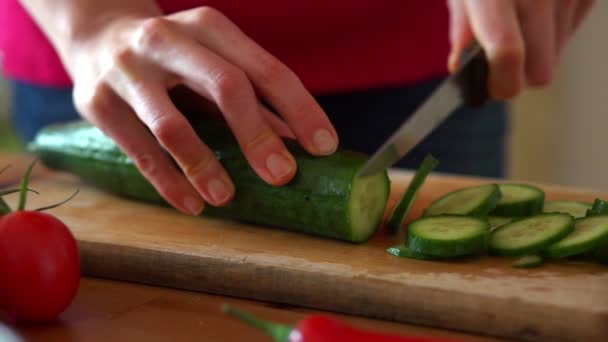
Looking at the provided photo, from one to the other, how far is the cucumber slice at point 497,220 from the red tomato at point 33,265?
3.18 feet

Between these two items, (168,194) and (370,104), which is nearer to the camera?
(168,194)

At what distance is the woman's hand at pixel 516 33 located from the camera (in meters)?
1.99

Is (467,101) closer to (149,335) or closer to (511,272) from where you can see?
(511,272)

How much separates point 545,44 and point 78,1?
4.25 ft

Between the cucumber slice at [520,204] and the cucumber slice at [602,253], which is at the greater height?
the cucumber slice at [602,253]

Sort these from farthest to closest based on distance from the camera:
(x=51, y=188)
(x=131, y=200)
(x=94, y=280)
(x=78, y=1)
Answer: (x=51, y=188) < (x=131, y=200) < (x=78, y=1) < (x=94, y=280)

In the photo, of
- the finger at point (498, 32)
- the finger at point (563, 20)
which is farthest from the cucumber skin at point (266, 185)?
the finger at point (563, 20)

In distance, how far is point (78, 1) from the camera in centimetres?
214

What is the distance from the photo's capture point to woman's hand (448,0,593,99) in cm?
199

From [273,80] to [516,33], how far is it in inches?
25.8

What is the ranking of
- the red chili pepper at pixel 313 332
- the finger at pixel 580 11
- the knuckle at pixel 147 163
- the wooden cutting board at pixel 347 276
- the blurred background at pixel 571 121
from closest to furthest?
the red chili pepper at pixel 313 332 < the wooden cutting board at pixel 347 276 < the knuckle at pixel 147 163 < the finger at pixel 580 11 < the blurred background at pixel 571 121

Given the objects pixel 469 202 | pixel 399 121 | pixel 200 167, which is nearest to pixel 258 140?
pixel 200 167

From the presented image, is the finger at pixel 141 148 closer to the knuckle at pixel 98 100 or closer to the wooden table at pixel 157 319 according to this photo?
the knuckle at pixel 98 100

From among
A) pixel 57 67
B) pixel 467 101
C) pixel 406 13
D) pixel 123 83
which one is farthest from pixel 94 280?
pixel 406 13
